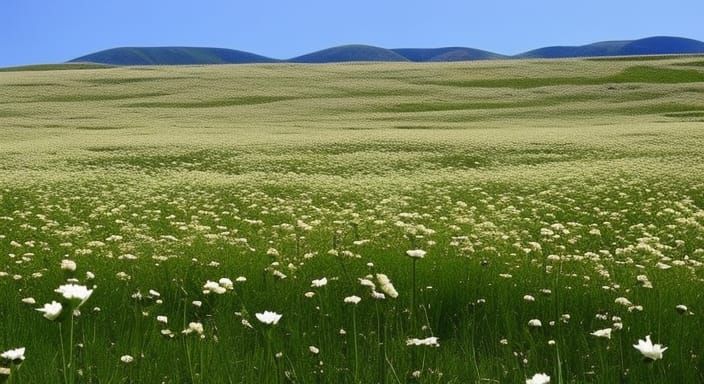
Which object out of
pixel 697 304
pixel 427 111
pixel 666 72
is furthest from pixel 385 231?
pixel 666 72

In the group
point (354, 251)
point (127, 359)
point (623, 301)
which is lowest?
point (354, 251)

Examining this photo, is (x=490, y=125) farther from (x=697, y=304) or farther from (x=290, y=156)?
(x=697, y=304)

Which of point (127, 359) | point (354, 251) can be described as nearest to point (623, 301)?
point (127, 359)

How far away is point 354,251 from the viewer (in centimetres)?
972

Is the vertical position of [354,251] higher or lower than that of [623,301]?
lower

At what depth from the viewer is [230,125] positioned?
49.1 m

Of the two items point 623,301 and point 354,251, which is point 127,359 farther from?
point 354,251

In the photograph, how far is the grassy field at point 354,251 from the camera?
486 cm

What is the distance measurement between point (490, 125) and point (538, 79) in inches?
1408

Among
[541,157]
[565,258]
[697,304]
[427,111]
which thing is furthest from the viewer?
[427,111]

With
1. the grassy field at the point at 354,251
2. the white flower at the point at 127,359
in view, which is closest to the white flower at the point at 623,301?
the grassy field at the point at 354,251

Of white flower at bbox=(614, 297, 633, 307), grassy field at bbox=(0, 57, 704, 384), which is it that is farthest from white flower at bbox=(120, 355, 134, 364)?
white flower at bbox=(614, 297, 633, 307)

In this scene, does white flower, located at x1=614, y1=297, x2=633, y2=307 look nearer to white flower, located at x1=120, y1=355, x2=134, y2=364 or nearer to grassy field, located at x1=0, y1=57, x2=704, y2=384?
grassy field, located at x1=0, y1=57, x2=704, y2=384

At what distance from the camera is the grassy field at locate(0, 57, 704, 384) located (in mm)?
4863
